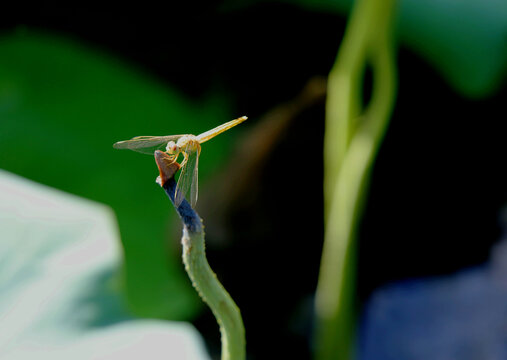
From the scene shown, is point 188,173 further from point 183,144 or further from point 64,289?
point 64,289

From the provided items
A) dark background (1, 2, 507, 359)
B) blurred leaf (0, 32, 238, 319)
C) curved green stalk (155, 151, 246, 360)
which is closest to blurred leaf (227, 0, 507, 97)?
dark background (1, 2, 507, 359)

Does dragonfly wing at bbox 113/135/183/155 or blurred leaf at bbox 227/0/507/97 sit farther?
blurred leaf at bbox 227/0/507/97

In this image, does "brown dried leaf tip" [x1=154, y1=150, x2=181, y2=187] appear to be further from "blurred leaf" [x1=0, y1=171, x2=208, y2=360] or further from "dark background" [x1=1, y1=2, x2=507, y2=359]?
"dark background" [x1=1, y1=2, x2=507, y2=359]

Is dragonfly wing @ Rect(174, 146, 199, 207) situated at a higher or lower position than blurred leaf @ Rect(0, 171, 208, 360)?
higher

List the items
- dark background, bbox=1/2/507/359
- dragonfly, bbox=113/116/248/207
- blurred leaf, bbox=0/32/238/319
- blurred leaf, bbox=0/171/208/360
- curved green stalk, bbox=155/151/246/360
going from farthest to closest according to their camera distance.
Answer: dark background, bbox=1/2/507/359
blurred leaf, bbox=0/32/238/319
blurred leaf, bbox=0/171/208/360
dragonfly, bbox=113/116/248/207
curved green stalk, bbox=155/151/246/360

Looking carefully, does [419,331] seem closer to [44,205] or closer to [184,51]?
[184,51]

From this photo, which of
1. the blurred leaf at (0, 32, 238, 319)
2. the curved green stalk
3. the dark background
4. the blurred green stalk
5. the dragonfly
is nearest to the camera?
the curved green stalk

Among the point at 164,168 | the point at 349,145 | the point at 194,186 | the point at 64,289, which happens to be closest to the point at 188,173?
the point at 194,186
